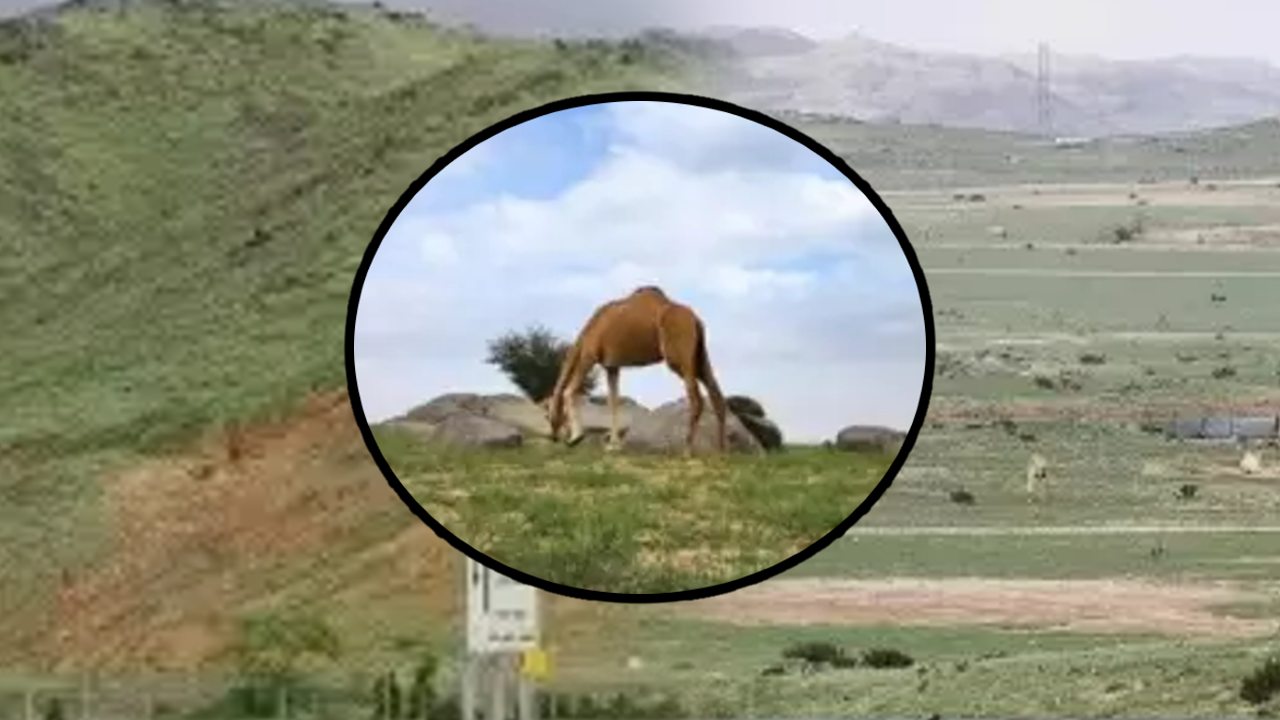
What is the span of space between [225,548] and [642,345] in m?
0.96

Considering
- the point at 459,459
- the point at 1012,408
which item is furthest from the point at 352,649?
the point at 1012,408

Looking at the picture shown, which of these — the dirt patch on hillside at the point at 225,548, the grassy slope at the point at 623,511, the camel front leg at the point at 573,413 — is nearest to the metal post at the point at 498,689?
the dirt patch on hillside at the point at 225,548

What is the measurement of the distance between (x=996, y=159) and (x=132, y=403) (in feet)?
4.74

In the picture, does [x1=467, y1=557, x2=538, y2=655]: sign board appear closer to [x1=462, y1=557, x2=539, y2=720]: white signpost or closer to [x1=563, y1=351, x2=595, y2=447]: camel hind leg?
[x1=462, y1=557, x2=539, y2=720]: white signpost

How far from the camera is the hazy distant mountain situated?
361 inches

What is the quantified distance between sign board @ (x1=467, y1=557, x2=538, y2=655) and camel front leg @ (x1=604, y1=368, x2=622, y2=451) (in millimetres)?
361

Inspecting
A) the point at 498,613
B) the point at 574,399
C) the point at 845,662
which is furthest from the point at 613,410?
the point at 845,662

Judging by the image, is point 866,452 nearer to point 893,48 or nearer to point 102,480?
point 893,48

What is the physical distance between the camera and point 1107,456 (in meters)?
9.48

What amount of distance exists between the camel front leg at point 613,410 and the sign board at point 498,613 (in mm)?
361

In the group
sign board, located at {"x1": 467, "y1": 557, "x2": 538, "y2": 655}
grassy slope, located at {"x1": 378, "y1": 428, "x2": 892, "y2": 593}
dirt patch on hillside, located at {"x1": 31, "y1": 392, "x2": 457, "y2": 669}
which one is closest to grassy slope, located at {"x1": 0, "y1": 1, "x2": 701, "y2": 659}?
dirt patch on hillside, located at {"x1": 31, "y1": 392, "x2": 457, "y2": 669}

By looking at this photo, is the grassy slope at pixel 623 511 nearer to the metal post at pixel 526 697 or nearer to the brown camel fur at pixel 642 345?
the brown camel fur at pixel 642 345

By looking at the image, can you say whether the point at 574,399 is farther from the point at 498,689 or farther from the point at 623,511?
the point at 498,689

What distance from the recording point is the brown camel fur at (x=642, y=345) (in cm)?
893
